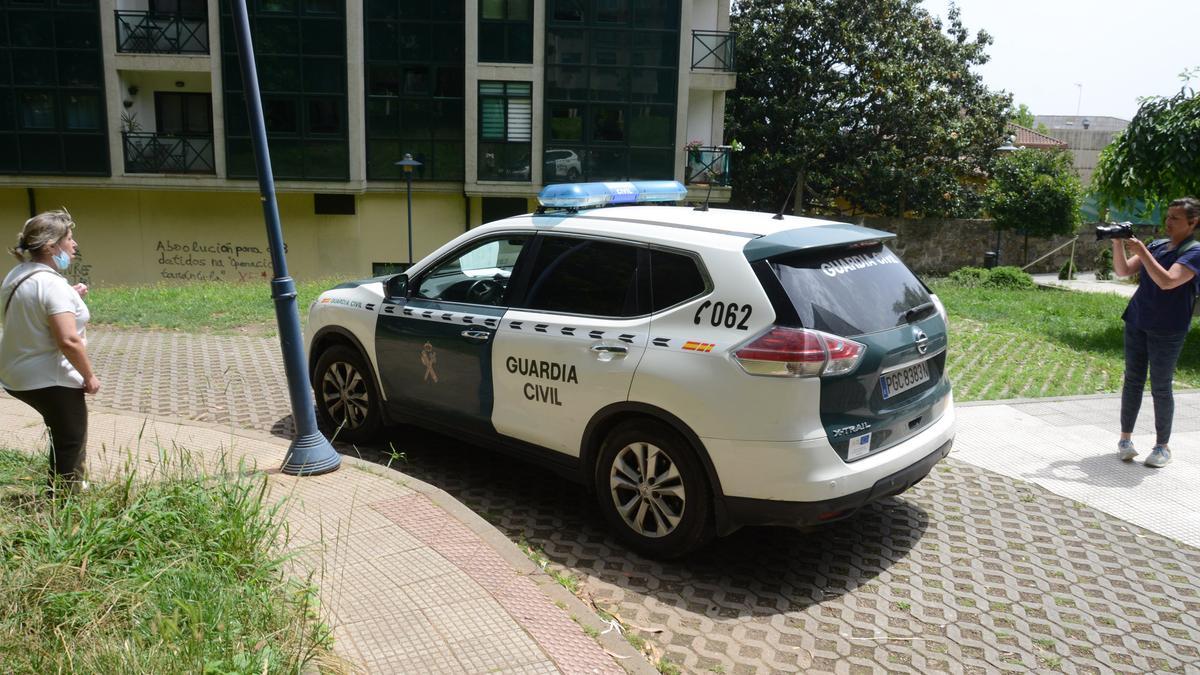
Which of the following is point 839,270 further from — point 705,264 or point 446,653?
point 446,653

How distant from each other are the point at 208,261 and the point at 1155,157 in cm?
2403

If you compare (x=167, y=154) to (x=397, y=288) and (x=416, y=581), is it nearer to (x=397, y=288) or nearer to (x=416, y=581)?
(x=397, y=288)

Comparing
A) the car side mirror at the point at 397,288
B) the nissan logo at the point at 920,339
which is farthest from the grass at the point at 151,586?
the nissan logo at the point at 920,339

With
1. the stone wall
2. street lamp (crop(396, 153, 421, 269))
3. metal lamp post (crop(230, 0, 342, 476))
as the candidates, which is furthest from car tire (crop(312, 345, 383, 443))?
the stone wall

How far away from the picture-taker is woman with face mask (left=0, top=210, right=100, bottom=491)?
4535 mm

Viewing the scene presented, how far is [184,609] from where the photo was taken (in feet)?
10.7

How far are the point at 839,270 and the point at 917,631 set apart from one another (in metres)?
1.84

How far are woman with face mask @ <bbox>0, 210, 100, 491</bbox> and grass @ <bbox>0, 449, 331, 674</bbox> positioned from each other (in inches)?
16.9

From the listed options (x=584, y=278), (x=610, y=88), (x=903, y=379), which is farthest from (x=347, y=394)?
(x=610, y=88)

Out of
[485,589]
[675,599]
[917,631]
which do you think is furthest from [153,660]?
[917,631]

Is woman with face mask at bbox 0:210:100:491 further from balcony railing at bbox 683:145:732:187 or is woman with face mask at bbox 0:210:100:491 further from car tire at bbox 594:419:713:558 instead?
balcony railing at bbox 683:145:732:187

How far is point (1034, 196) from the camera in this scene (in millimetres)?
32719

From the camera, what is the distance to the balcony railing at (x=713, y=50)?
91.1 ft

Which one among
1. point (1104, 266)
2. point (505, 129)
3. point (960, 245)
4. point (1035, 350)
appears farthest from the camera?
point (960, 245)
